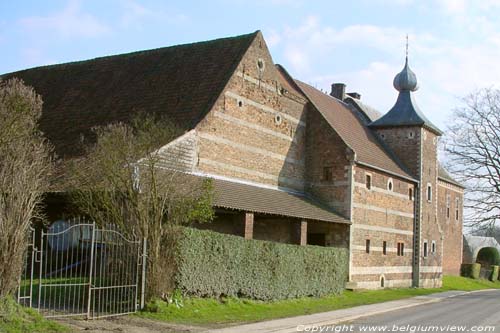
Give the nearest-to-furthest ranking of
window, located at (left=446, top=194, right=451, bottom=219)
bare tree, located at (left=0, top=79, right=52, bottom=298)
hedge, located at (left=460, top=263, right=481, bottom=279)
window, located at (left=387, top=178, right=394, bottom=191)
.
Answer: bare tree, located at (left=0, top=79, right=52, bottom=298) → window, located at (left=387, top=178, right=394, bottom=191) → window, located at (left=446, top=194, right=451, bottom=219) → hedge, located at (left=460, top=263, right=481, bottom=279)

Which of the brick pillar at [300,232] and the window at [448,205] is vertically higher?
the window at [448,205]

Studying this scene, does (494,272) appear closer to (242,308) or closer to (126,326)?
(242,308)

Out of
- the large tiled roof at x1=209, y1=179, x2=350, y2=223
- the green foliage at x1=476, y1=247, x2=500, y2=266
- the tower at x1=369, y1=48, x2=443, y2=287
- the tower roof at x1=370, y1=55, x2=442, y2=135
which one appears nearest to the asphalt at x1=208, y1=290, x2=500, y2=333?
the large tiled roof at x1=209, y1=179, x2=350, y2=223

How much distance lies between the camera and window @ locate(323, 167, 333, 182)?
1220 inches

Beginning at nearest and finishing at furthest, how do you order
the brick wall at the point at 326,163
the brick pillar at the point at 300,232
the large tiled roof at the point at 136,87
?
the large tiled roof at the point at 136,87
the brick pillar at the point at 300,232
the brick wall at the point at 326,163

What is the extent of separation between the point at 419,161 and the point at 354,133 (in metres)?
4.95

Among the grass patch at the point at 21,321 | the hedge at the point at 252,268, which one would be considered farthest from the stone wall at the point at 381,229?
the grass patch at the point at 21,321

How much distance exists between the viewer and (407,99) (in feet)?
131

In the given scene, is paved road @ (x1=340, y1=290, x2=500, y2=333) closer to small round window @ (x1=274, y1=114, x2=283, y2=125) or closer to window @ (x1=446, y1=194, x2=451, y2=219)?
small round window @ (x1=274, y1=114, x2=283, y2=125)

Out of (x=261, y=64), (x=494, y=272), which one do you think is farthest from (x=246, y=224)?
(x=494, y=272)

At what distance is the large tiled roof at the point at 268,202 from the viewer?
899 inches

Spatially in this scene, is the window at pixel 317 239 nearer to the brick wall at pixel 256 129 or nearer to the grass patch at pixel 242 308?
the brick wall at pixel 256 129

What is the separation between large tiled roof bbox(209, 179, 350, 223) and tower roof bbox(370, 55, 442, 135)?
1086 centimetres

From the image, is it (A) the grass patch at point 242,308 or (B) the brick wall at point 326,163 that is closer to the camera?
(A) the grass patch at point 242,308
